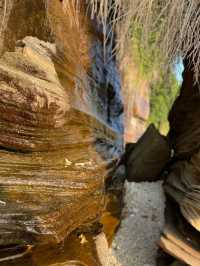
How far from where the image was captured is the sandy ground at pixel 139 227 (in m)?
1.18

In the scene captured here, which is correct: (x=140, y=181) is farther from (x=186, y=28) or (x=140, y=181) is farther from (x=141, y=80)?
(x=186, y=28)

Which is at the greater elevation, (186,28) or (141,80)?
(186,28)

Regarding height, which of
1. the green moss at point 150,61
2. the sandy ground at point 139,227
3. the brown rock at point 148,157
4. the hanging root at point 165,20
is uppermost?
the hanging root at point 165,20

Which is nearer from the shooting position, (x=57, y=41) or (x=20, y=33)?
(x=20, y=33)

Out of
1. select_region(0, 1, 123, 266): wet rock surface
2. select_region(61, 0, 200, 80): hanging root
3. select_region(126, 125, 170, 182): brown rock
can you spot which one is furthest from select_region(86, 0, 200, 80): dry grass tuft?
select_region(126, 125, 170, 182): brown rock

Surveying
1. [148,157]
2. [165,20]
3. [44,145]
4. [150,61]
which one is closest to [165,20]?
[165,20]

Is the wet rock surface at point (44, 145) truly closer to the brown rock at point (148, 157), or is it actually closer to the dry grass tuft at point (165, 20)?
the dry grass tuft at point (165, 20)

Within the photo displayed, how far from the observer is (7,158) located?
2.63 ft

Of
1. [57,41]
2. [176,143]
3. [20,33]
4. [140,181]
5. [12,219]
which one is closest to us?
[12,219]

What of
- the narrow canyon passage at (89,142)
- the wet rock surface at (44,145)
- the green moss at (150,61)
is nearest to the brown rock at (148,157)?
the narrow canyon passage at (89,142)

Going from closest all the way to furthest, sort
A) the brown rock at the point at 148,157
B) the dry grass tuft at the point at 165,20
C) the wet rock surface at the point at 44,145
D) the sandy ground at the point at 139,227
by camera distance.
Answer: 1. the wet rock surface at the point at 44,145
2. the dry grass tuft at the point at 165,20
3. the sandy ground at the point at 139,227
4. the brown rock at the point at 148,157

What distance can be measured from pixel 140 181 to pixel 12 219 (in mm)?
1019

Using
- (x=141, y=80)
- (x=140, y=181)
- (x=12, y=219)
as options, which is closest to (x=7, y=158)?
(x=12, y=219)

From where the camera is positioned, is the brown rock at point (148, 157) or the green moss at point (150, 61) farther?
the brown rock at point (148, 157)
